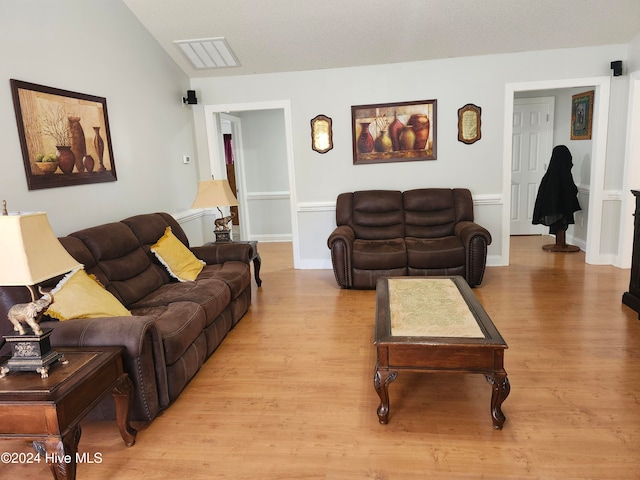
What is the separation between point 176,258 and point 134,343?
1594 mm

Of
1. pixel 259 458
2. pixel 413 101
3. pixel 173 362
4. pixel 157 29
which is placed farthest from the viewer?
pixel 413 101

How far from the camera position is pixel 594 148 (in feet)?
15.7

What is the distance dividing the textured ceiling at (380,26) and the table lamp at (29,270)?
2946 mm

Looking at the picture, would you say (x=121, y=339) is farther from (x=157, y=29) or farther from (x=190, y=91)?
(x=190, y=91)

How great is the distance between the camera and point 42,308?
69.9 inches

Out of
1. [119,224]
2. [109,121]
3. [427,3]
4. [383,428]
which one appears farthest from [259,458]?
[427,3]

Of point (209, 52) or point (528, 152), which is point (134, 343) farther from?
point (528, 152)

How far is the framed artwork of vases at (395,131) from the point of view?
4.91 metres

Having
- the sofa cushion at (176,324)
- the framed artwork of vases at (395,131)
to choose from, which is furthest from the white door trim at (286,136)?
the sofa cushion at (176,324)

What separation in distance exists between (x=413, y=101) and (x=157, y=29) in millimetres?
2741

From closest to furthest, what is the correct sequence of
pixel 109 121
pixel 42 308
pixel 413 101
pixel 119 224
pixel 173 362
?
pixel 42 308, pixel 173 362, pixel 119 224, pixel 109 121, pixel 413 101

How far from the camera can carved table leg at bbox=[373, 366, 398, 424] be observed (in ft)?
7.20

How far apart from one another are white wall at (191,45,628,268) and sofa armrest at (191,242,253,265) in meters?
1.41

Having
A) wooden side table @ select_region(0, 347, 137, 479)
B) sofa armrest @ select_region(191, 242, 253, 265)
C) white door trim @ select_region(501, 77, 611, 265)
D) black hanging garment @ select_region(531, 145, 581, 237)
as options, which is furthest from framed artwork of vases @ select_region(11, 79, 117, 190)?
black hanging garment @ select_region(531, 145, 581, 237)
